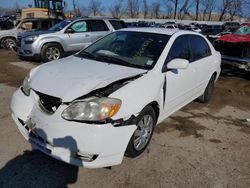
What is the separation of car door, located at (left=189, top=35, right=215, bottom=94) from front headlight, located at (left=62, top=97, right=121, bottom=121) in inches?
86.4

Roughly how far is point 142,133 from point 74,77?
109 cm

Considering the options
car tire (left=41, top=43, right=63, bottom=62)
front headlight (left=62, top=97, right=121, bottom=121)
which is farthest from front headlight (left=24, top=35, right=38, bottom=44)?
front headlight (left=62, top=97, right=121, bottom=121)

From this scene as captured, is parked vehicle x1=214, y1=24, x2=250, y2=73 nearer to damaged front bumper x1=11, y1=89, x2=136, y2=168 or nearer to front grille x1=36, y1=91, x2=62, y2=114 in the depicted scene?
damaged front bumper x1=11, y1=89, x2=136, y2=168

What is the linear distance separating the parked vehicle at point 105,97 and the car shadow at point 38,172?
154mm

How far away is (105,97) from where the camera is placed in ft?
8.91

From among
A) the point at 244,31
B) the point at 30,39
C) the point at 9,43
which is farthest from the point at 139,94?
the point at 9,43

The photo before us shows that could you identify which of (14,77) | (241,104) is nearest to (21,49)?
(14,77)

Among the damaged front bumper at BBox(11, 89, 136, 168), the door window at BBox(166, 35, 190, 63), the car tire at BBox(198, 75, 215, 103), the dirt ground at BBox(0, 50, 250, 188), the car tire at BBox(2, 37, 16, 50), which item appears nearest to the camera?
the damaged front bumper at BBox(11, 89, 136, 168)

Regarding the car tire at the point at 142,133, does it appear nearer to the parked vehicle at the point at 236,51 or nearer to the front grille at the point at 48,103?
the front grille at the point at 48,103

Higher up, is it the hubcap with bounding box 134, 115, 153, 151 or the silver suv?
the silver suv

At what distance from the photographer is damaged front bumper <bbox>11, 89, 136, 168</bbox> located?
8.30ft

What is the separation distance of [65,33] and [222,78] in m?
5.90

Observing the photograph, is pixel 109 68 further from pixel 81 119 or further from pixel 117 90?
pixel 81 119

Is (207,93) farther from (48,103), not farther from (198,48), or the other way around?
(48,103)
